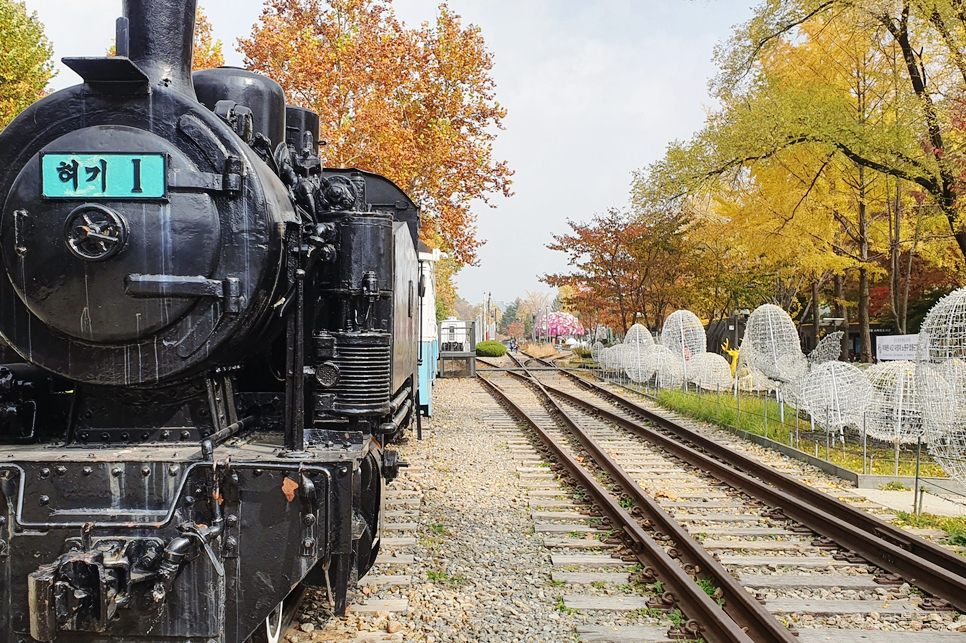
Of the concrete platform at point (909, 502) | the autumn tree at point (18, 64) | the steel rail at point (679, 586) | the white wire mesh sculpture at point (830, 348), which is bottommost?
the concrete platform at point (909, 502)

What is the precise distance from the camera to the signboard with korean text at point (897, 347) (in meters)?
9.89

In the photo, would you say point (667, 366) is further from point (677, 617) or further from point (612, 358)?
point (677, 617)

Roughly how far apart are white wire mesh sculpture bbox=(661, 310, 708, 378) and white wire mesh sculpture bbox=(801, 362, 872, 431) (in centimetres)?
577

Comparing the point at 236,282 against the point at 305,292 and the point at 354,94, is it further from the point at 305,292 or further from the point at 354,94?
the point at 354,94

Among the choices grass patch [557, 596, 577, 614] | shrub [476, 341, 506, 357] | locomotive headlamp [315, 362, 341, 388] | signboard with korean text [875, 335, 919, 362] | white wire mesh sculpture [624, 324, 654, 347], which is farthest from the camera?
shrub [476, 341, 506, 357]

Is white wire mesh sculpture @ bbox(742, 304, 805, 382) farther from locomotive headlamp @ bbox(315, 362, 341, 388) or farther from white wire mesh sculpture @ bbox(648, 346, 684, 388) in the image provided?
locomotive headlamp @ bbox(315, 362, 341, 388)

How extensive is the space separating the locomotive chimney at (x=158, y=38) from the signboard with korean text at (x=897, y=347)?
1000 centimetres

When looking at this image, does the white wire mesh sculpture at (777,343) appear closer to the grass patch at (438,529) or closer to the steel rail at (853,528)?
the steel rail at (853,528)

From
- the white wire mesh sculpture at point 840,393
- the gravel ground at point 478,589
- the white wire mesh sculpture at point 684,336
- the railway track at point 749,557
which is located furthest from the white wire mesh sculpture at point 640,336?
the gravel ground at point 478,589

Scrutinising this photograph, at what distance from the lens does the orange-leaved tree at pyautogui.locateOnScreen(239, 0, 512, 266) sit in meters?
15.5

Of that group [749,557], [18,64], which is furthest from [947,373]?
[18,64]

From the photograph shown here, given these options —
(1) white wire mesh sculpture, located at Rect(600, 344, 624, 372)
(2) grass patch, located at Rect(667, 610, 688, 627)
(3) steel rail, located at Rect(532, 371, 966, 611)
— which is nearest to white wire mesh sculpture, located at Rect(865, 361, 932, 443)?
(3) steel rail, located at Rect(532, 371, 966, 611)

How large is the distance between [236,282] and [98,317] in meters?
0.63

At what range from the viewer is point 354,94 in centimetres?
1616
